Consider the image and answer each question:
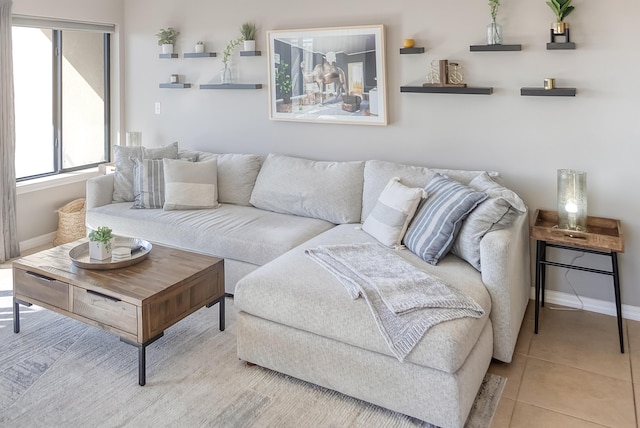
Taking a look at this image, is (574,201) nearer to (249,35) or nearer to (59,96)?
(249,35)

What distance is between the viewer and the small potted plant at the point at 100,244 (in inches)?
110

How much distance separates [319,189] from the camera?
147 inches

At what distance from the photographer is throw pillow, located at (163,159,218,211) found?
155 inches

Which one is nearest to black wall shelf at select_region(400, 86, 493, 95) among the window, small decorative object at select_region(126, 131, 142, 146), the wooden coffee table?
the wooden coffee table

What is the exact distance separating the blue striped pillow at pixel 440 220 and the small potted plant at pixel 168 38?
292 cm

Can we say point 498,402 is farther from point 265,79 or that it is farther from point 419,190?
point 265,79

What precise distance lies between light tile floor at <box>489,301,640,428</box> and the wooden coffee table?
5.16ft

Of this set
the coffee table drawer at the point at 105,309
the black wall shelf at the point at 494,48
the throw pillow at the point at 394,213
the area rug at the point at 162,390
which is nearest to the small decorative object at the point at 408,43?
the black wall shelf at the point at 494,48

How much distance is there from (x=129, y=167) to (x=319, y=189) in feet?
5.29

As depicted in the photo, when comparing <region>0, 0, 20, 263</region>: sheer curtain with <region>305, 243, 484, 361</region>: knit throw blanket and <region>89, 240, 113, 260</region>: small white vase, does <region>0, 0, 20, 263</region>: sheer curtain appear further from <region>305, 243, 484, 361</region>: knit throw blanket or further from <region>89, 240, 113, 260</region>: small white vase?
<region>305, 243, 484, 361</region>: knit throw blanket

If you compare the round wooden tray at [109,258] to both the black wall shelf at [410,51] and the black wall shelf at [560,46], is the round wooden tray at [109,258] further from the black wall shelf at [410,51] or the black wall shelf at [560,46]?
Answer: the black wall shelf at [560,46]

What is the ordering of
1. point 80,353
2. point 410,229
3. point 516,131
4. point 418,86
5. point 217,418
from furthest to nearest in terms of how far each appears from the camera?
1. point 418,86
2. point 516,131
3. point 410,229
4. point 80,353
5. point 217,418

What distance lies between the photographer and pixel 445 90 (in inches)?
137

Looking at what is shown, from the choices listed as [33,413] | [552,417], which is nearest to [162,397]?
[33,413]
